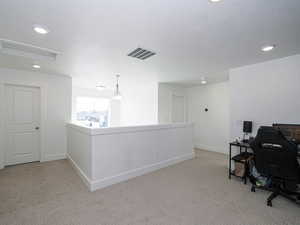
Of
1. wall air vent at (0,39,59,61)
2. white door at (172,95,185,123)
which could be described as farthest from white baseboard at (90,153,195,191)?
wall air vent at (0,39,59,61)

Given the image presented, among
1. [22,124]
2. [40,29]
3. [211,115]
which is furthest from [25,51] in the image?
[211,115]

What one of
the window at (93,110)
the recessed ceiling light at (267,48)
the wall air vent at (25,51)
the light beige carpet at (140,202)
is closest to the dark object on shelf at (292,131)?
the light beige carpet at (140,202)

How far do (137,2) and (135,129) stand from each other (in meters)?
2.17

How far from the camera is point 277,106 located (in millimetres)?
2895

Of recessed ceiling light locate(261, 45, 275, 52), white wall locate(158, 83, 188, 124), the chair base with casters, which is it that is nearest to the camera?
the chair base with casters

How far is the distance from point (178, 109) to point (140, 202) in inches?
167

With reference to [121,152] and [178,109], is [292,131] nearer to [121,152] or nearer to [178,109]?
[121,152]

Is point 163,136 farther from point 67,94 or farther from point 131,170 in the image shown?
point 67,94

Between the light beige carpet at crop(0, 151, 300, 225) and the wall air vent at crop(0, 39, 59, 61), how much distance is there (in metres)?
2.41

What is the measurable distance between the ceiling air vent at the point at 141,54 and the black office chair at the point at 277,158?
7.28 feet

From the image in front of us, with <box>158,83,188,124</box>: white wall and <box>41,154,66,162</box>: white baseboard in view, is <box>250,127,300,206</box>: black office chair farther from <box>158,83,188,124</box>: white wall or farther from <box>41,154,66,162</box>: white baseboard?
<box>41,154,66,162</box>: white baseboard

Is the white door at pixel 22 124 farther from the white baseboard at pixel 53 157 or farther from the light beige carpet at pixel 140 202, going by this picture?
the light beige carpet at pixel 140 202

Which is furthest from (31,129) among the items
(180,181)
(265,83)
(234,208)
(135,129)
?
(265,83)

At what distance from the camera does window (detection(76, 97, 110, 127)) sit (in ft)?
21.7
